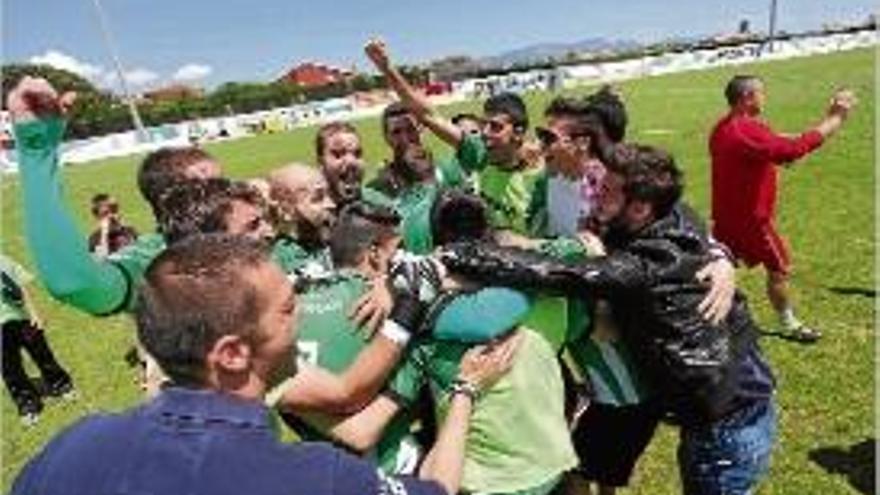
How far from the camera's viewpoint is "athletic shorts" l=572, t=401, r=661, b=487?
19.6 ft

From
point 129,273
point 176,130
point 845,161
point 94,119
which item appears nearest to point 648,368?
point 129,273

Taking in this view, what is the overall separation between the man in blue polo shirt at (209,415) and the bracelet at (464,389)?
93 cm

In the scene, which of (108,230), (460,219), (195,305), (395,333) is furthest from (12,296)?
(195,305)

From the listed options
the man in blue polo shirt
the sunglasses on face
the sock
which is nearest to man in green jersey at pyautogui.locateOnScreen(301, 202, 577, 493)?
the man in blue polo shirt

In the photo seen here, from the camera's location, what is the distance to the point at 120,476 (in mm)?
2705

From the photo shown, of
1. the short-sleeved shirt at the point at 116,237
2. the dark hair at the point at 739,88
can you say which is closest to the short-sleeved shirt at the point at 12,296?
the short-sleeved shirt at the point at 116,237

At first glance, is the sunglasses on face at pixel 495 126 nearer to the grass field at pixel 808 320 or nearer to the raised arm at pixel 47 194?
the grass field at pixel 808 320

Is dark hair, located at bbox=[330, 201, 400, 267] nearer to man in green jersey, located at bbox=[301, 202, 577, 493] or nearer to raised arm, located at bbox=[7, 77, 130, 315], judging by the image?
man in green jersey, located at bbox=[301, 202, 577, 493]

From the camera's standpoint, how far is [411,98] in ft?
27.1

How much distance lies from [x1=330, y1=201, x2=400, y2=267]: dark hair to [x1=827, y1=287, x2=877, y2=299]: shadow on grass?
944 cm

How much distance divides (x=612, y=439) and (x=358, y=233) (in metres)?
2.22

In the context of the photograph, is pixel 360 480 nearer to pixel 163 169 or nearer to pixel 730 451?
pixel 730 451

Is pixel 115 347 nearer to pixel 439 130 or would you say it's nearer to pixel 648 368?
pixel 439 130

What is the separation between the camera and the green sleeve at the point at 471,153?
29.0ft
